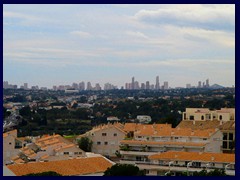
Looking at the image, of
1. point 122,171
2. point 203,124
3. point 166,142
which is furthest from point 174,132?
point 122,171

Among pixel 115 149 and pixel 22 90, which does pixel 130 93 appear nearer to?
pixel 22 90

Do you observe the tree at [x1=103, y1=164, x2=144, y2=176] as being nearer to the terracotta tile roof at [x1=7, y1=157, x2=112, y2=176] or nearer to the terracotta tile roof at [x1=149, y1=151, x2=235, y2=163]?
the terracotta tile roof at [x1=7, y1=157, x2=112, y2=176]

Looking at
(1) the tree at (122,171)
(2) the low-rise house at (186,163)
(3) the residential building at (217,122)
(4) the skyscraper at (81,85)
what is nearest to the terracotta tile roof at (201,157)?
(2) the low-rise house at (186,163)

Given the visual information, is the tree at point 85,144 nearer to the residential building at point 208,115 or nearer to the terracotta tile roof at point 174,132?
the terracotta tile roof at point 174,132

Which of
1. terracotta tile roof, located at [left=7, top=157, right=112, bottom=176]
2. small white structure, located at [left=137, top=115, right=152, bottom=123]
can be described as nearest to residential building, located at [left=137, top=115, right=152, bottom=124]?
small white structure, located at [left=137, top=115, right=152, bottom=123]

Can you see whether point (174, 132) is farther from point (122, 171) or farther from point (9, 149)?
point (122, 171)
